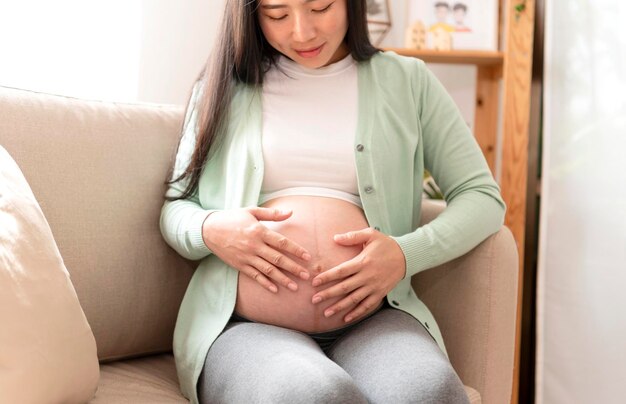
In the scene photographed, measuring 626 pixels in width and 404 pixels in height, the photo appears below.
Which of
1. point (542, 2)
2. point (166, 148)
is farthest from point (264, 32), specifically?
point (542, 2)

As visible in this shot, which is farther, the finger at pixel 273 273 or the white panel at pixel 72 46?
the white panel at pixel 72 46

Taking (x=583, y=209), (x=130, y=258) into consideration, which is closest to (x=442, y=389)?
(x=130, y=258)

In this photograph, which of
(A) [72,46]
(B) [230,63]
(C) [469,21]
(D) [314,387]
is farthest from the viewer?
(C) [469,21]

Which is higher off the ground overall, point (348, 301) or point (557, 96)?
Answer: point (557, 96)

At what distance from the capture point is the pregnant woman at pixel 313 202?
1200 mm

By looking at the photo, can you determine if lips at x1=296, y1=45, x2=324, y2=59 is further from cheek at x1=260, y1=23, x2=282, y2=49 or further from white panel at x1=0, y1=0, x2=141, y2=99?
white panel at x1=0, y1=0, x2=141, y2=99

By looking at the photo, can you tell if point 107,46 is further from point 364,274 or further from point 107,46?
point 364,274

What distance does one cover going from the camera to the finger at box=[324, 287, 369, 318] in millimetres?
1221

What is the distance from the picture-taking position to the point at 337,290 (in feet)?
3.99

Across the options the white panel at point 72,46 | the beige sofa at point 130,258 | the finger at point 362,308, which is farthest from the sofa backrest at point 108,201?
the white panel at point 72,46

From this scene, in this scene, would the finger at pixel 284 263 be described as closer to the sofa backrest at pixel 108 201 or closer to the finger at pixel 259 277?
the finger at pixel 259 277

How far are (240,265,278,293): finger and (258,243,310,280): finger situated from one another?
0.10 ft

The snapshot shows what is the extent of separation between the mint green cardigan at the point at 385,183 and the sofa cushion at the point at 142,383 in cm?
5

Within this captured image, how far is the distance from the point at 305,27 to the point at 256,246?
39 cm
